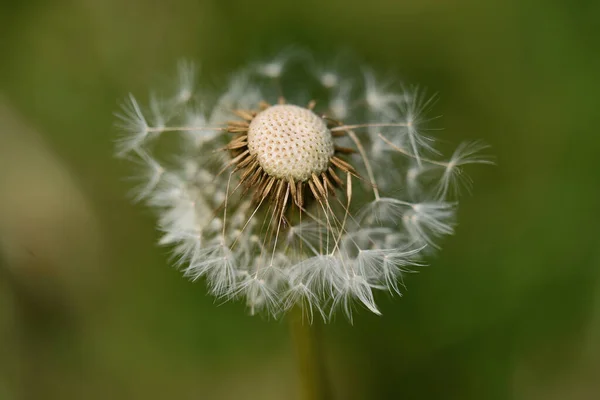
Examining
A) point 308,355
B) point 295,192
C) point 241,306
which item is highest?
point 241,306

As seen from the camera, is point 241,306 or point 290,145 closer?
point 290,145

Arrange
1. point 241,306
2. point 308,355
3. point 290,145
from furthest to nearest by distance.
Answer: point 241,306 < point 308,355 < point 290,145

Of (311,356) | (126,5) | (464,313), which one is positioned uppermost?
(126,5)

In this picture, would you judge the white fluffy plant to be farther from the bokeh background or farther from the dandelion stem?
the bokeh background

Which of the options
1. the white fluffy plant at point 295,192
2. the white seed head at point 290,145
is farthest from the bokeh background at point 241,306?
the white seed head at point 290,145

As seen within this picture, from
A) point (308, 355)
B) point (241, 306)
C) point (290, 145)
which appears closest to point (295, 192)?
point (290, 145)

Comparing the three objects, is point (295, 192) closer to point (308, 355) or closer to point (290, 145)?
point (290, 145)

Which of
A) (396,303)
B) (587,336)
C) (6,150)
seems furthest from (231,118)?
(587,336)

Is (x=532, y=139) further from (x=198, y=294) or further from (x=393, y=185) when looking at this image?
(x=198, y=294)
